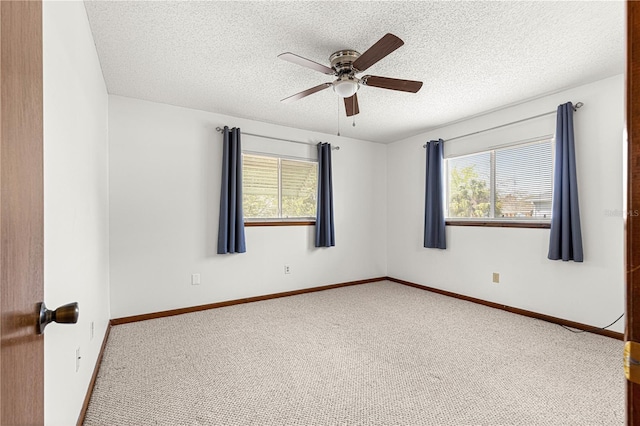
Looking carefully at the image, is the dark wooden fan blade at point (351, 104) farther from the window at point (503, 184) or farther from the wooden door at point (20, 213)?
the wooden door at point (20, 213)

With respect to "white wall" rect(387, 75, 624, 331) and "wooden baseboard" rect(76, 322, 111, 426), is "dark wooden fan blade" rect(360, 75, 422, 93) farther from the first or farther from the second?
"wooden baseboard" rect(76, 322, 111, 426)

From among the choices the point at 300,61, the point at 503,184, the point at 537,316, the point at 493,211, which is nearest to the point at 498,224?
the point at 493,211

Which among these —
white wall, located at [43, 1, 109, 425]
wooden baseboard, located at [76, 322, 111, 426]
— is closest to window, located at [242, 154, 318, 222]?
white wall, located at [43, 1, 109, 425]

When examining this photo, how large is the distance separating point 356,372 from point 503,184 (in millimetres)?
2927

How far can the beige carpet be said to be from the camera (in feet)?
5.87

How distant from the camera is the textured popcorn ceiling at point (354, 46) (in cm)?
192

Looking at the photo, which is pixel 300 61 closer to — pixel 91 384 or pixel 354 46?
pixel 354 46

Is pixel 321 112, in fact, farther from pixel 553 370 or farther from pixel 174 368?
pixel 553 370

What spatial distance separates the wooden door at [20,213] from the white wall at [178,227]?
9.78 ft

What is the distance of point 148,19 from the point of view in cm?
201

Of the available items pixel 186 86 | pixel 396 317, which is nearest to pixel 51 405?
pixel 186 86

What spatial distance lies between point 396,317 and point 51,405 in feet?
9.78

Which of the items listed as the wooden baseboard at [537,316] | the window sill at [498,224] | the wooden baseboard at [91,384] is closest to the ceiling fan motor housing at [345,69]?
the window sill at [498,224]

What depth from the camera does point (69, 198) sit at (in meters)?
1.54
